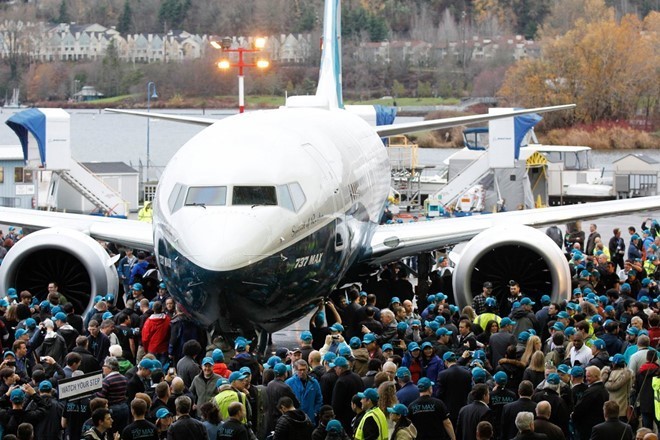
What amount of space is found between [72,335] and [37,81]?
109 meters

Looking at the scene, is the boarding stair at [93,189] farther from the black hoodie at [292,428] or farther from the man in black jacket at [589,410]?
the black hoodie at [292,428]

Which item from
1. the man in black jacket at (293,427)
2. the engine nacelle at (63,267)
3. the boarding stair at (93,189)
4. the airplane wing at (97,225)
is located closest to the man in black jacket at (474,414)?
the man in black jacket at (293,427)

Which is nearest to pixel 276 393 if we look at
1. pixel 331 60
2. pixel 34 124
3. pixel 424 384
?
pixel 424 384

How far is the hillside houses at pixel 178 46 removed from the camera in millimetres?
114875

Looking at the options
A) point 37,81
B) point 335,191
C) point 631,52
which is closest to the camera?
point 335,191

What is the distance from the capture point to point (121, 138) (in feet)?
445

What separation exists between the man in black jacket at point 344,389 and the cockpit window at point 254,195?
292cm

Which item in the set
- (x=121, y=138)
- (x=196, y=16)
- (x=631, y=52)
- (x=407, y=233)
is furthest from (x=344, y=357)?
(x=121, y=138)

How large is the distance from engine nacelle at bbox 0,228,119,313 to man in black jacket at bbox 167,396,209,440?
27.0ft

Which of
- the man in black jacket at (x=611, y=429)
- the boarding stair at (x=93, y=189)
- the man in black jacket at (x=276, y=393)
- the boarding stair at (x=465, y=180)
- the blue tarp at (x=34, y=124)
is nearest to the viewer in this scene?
the man in black jacket at (x=611, y=429)

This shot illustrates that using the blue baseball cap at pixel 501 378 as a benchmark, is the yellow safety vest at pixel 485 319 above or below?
below

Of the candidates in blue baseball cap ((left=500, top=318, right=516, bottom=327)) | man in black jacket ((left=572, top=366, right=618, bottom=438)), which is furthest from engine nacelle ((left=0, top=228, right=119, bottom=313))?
man in black jacket ((left=572, top=366, right=618, bottom=438))

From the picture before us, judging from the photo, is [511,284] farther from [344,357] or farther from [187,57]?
[187,57]

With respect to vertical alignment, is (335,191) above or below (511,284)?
above
